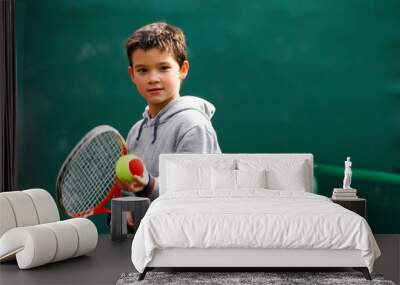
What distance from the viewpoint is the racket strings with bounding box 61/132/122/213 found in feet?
19.1

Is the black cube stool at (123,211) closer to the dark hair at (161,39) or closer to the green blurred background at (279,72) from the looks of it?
the green blurred background at (279,72)

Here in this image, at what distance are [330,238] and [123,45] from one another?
320 centimetres

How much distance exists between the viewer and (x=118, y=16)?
6.54m

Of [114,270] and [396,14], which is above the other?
[396,14]

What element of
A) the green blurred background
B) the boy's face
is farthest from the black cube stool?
the boy's face

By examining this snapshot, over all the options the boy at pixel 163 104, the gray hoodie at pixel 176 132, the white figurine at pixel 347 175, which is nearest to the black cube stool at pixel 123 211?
the boy at pixel 163 104

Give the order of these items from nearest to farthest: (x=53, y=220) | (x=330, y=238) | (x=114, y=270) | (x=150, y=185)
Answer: (x=330, y=238)
(x=114, y=270)
(x=53, y=220)
(x=150, y=185)

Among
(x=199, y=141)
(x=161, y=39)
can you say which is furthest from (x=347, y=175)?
(x=161, y=39)

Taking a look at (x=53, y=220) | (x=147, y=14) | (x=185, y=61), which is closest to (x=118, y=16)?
(x=147, y=14)

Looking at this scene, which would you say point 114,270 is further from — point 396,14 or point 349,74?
point 396,14

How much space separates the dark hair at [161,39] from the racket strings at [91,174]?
0.99 meters

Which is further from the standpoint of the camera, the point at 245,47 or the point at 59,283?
the point at 245,47

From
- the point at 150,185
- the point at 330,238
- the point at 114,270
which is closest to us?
the point at 330,238

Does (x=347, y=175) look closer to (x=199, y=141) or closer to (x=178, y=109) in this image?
(x=199, y=141)
